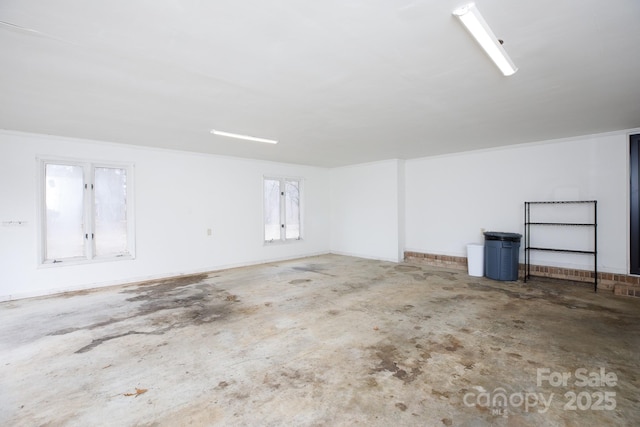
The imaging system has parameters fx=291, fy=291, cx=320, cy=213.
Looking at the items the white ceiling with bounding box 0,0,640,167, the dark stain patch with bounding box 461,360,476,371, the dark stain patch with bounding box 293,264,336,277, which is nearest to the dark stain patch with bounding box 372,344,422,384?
the dark stain patch with bounding box 461,360,476,371

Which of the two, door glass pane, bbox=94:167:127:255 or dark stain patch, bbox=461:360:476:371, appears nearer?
dark stain patch, bbox=461:360:476:371

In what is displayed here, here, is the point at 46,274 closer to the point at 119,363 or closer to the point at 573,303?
the point at 119,363

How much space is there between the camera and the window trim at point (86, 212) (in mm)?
4930

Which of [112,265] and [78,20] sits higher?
[78,20]

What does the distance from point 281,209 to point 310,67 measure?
228 inches

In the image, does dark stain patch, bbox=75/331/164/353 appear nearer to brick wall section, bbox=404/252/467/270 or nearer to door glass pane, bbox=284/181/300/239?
door glass pane, bbox=284/181/300/239

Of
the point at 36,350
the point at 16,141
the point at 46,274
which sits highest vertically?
the point at 16,141

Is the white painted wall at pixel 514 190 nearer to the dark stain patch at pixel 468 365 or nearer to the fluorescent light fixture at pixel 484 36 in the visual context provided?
the fluorescent light fixture at pixel 484 36

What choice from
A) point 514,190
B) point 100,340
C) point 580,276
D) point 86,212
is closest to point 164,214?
point 86,212

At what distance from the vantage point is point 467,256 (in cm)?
642

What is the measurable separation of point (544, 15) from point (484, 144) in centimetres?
448

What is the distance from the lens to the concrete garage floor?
210 cm

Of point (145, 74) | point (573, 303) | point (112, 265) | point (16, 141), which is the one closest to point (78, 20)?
point (145, 74)

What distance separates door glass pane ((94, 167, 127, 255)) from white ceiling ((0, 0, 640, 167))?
3.47 feet
